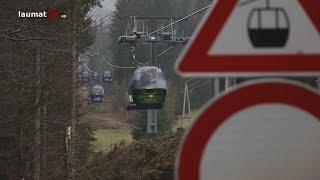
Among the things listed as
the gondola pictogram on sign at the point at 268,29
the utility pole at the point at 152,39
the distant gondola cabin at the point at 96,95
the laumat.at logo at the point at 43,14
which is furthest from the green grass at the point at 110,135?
the gondola pictogram on sign at the point at 268,29

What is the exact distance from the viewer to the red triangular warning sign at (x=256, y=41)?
9.67 feet

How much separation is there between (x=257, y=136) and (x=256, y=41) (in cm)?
40

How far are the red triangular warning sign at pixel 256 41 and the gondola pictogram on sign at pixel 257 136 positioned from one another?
0.35 feet

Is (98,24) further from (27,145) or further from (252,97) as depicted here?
(252,97)

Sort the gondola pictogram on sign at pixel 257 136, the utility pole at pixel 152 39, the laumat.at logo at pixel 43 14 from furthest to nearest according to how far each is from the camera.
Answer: the utility pole at pixel 152 39
the laumat.at logo at pixel 43 14
the gondola pictogram on sign at pixel 257 136

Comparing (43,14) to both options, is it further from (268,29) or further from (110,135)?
(110,135)

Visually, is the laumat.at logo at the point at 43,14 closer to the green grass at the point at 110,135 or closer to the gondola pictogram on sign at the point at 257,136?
the gondola pictogram on sign at the point at 257,136

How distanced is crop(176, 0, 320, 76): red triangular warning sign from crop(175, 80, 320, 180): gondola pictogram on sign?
0.35 feet

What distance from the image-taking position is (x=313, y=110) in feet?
9.57

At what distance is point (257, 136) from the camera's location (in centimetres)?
292

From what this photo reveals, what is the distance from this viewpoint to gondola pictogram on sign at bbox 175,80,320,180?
2875 millimetres

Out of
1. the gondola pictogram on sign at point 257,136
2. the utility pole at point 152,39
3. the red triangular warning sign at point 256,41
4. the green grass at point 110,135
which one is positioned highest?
the utility pole at point 152,39

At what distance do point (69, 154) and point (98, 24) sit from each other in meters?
6.85

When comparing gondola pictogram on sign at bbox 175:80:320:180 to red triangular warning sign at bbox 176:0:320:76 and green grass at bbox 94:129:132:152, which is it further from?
green grass at bbox 94:129:132:152
